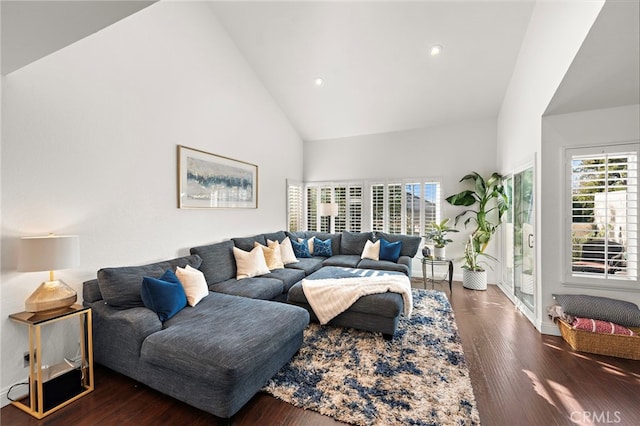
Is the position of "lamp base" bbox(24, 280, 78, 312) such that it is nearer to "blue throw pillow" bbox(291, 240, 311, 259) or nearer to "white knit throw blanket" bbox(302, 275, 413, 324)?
"white knit throw blanket" bbox(302, 275, 413, 324)

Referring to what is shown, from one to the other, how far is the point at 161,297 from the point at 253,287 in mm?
1092

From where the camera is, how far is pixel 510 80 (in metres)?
4.04

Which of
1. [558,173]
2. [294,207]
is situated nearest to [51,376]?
[294,207]

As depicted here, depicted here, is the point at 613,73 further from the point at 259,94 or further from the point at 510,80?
the point at 259,94

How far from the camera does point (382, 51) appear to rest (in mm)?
3807

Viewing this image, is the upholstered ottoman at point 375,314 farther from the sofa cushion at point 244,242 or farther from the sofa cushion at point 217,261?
the sofa cushion at point 244,242

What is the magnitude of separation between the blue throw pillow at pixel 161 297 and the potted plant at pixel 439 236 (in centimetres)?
405

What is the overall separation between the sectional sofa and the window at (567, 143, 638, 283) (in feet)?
7.80

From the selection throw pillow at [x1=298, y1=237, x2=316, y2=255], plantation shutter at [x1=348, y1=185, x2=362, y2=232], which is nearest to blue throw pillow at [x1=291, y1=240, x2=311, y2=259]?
throw pillow at [x1=298, y1=237, x2=316, y2=255]

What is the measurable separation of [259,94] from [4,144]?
11.5 ft

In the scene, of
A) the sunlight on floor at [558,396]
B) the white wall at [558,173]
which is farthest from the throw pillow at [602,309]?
the sunlight on floor at [558,396]

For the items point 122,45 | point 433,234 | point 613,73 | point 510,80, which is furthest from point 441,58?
point 122,45

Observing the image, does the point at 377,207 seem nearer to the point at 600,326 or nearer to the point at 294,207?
the point at 294,207

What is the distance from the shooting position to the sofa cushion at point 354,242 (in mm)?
5000
